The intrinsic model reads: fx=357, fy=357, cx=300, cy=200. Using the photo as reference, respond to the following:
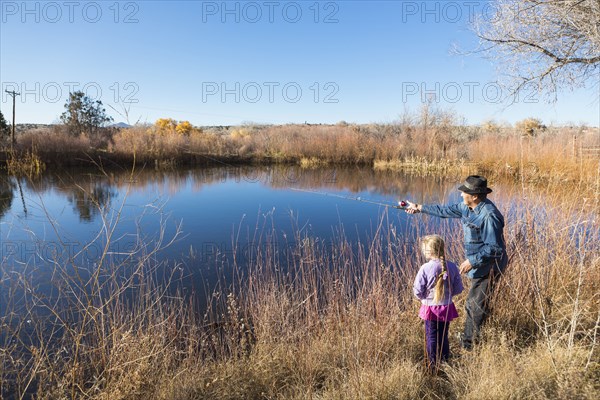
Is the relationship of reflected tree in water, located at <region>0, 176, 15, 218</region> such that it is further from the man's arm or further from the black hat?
the black hat

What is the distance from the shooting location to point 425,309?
101 inches

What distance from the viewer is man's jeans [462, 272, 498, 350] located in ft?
9.12

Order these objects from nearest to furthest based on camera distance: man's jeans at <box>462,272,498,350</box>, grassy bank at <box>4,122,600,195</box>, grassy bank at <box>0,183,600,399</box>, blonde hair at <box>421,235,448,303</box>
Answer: grassy bank at <box>0,183,600,399</box> < blonde hair at <box>421,235,448,303</box> < man's jeans at <box>462,272,498,350</box> < grassy bank at <box>4,122,600,195</box>

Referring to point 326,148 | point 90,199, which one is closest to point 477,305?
point 90,199

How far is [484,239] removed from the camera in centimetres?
266

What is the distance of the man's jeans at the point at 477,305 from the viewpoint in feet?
9.12

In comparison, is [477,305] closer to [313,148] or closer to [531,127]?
[313,148]

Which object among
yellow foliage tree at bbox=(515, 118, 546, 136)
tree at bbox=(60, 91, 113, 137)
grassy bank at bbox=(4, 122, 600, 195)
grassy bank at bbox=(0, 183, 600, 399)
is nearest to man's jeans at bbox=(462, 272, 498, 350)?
grassy bank at bbox=(0, 183, 600, 399)

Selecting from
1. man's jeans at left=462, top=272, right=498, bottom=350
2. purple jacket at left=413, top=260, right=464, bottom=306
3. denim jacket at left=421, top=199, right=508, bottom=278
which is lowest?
man's jeans at left=462, top=272, right=498, bottom=350

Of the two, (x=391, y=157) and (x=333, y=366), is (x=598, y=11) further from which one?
(x=391, y=157)

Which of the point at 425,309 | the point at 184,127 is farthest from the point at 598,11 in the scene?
the point at 184,127

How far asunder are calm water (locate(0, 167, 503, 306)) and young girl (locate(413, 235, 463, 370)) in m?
1.51

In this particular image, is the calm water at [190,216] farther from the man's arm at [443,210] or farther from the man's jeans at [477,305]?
the man's jeans at [477,305]

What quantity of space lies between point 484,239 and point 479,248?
0.09 m
